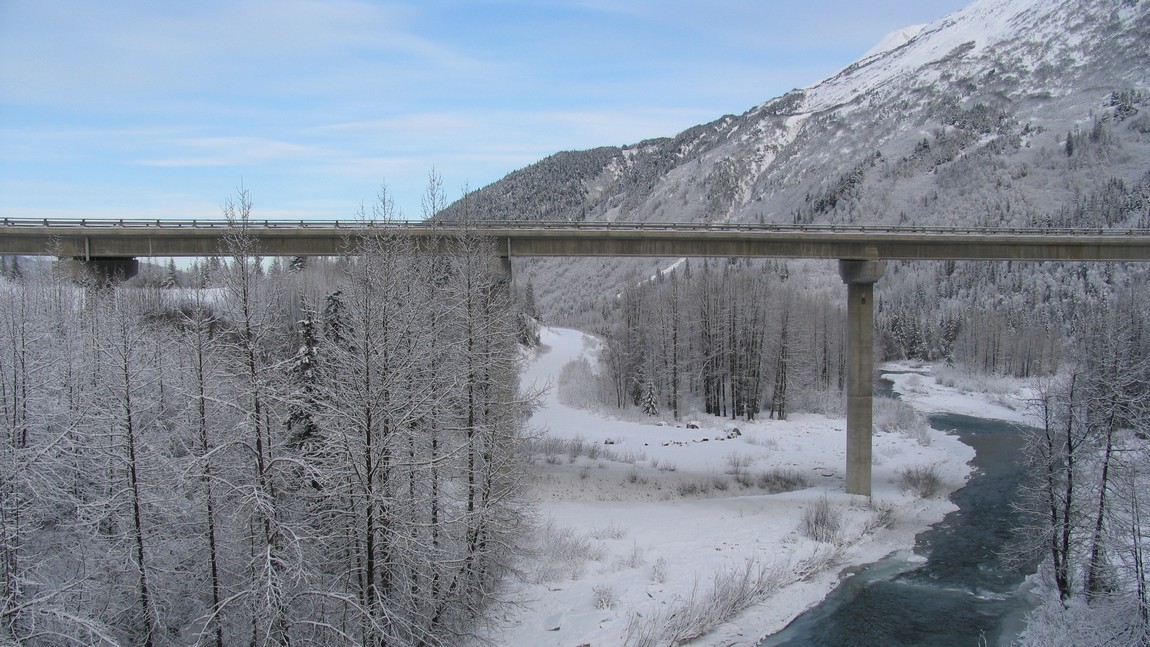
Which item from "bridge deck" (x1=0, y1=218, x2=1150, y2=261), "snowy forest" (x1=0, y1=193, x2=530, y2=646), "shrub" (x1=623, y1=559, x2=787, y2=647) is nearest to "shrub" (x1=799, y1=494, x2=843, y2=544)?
"shrub" (x1=623, y1=559, x2=787, y2=647)

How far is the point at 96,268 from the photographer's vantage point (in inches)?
1345

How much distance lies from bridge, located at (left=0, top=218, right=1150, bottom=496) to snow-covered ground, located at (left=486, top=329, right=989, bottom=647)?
18.2ft

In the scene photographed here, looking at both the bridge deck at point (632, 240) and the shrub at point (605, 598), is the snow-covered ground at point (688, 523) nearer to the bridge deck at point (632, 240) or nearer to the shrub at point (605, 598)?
the shrub at point (605, 598)

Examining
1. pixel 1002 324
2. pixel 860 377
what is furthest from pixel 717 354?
pixel 1002 324

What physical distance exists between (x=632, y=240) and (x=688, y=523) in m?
14.5

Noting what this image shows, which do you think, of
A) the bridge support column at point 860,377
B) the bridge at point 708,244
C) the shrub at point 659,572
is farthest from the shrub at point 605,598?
the bridge support column at point 860,377

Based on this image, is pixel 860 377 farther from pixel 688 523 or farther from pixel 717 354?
pixel 717 354

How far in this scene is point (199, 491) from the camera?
1536 cm

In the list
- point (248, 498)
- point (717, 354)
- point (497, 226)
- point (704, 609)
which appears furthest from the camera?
point (717, 354)

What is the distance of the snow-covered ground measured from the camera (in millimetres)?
21484

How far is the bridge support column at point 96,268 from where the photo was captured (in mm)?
33719

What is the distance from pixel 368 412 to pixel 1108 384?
2096cm

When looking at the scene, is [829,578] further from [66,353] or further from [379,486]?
[66,353]

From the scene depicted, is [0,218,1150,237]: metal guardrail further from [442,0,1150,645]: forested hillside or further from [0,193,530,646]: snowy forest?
[0,193,530,646]: snowy forest
